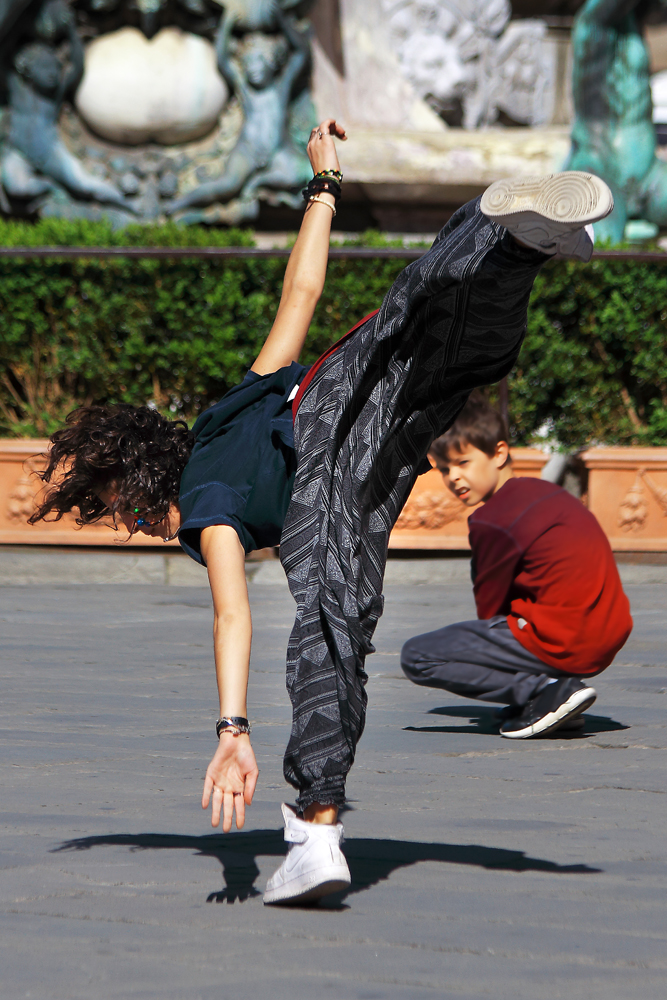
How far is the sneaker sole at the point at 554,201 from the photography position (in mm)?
1923

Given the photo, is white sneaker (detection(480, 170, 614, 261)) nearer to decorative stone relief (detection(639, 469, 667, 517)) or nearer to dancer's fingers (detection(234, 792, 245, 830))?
dancer's fingers (detection(234, 792, 245, 830))

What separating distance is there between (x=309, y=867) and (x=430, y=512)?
4.52 meters

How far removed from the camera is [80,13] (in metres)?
9.23

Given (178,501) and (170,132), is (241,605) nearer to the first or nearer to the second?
(178,501)

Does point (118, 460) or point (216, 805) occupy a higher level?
point (118, 460)

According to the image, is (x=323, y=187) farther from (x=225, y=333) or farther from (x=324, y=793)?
(x=225, y=333)

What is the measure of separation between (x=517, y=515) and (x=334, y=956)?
202 cm

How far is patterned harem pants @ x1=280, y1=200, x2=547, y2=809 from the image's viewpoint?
2186 mm

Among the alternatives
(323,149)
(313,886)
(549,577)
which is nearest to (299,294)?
(323,149)

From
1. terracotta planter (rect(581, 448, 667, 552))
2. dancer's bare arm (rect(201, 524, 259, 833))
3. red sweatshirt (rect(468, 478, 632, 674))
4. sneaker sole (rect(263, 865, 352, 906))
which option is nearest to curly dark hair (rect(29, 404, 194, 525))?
dancer's bare arm (rect(201, 524, 259, 833))

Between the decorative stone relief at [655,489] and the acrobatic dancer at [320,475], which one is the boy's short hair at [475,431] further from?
the decorative stone relief at [655,489]

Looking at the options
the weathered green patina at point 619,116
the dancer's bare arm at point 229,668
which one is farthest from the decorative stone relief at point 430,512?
the dancer's bare arm at point 229,668

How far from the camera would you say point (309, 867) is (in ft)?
7.07

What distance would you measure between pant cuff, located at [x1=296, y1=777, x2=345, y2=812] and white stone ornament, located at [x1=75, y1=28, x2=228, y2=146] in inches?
307
